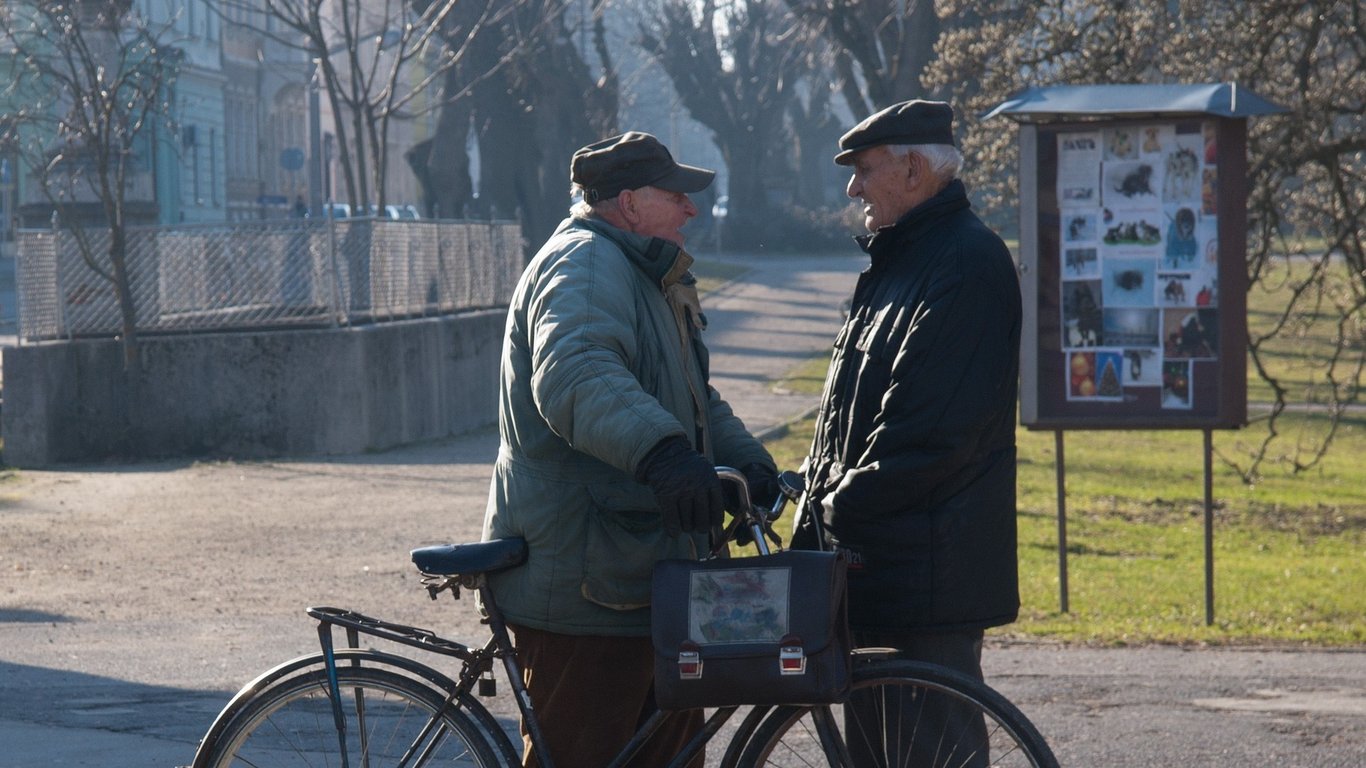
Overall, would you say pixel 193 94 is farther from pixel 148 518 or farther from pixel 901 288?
pixel 901 288

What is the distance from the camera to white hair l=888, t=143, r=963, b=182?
3943 mm

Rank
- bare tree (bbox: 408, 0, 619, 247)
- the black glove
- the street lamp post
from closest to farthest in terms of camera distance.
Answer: the black glove, the street lamp post, bare tree (bbox: 408, 0, 619, 247)

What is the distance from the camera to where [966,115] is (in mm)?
15039

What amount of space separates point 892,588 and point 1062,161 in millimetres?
4485

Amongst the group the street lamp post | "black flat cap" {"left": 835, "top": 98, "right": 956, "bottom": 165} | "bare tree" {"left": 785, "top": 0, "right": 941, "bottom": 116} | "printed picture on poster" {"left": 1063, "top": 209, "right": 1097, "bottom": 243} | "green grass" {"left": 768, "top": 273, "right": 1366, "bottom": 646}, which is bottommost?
"green grass" {"left": 768, "top": 273, "right": 1366, "bottom": 646}

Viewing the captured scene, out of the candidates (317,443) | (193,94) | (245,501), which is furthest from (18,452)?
(193,94)

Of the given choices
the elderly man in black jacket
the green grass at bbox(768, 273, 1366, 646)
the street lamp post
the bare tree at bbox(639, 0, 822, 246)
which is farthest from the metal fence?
the bare tree at bbox(639, 0, 822, 246)

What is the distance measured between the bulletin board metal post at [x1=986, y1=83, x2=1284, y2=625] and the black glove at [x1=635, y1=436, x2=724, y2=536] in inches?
179

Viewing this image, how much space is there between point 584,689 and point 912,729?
71cm

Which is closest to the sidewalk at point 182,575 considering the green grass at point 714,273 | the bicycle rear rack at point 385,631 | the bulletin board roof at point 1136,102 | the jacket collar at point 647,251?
the bicycle rear rack at point 385,631

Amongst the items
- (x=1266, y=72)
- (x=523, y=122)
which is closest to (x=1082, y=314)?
(x=1266, y=72)

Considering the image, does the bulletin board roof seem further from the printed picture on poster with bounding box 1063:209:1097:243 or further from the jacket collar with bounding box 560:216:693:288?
the jacket collar with bounding box 560:216:693:288

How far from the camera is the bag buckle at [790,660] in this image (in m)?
3.54

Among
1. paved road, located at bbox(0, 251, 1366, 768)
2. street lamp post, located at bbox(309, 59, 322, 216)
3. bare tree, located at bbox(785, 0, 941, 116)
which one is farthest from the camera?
street lamp post, located at bbox(309, 59, 322, 216)
